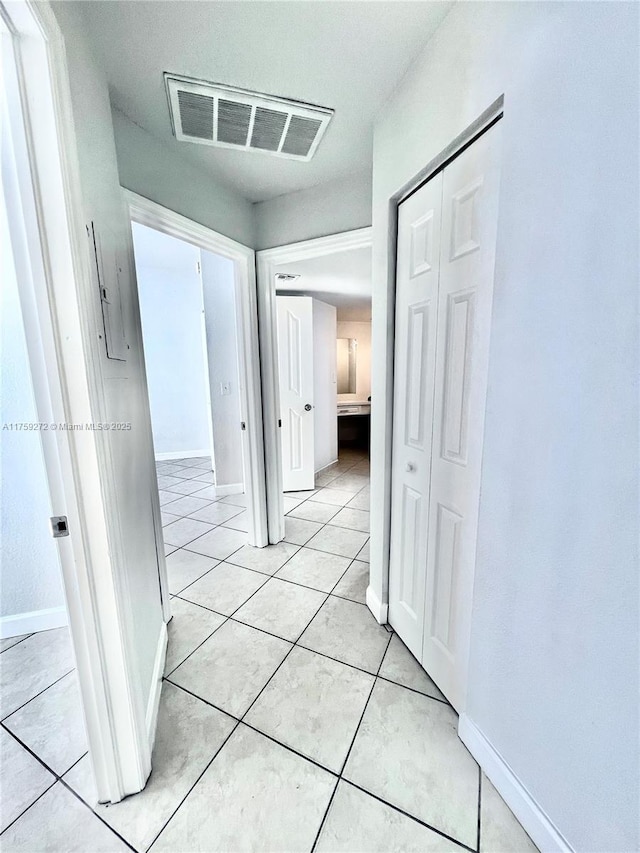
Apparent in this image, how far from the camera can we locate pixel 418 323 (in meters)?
1.42

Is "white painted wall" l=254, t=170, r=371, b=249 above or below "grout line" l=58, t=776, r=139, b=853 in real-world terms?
above

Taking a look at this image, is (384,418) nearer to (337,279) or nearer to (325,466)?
(337,279)

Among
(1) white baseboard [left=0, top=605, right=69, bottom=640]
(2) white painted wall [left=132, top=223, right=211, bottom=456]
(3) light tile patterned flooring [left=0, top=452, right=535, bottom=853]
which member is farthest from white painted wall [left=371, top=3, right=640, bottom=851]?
(2) white painted wall [left=132, top=223, right=211, bottom=456]

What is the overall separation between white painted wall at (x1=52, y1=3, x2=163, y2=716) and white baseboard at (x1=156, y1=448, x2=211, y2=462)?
388 cm

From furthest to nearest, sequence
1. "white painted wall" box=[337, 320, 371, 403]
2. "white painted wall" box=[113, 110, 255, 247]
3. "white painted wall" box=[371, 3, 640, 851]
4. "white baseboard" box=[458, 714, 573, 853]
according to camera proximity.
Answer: "white painted wall" box=[337, 320, 371, 403] < "white painted wall" box=[113, 110, 255, 247] < "white baseboard" box=[458, 714, 573, 853] < "white painted wall" box=[371, 3, 640, 851]

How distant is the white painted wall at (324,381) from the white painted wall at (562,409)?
3068mm

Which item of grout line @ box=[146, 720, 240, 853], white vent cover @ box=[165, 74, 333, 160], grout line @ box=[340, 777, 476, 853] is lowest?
grout line @ box=[146, 720, 240, 853]

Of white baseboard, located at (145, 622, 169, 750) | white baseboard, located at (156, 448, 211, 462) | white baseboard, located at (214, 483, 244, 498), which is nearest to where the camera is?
white baseboard, located at (145, 622, 169, 750)

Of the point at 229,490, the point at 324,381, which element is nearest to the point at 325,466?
the point at 324,381

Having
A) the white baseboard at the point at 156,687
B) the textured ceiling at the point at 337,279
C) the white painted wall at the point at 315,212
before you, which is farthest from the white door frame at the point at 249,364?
the white baseboard at the point at 156,687

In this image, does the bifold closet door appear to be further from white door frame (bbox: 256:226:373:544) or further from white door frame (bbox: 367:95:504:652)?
white door frame (bbox: 256:226:373:544)

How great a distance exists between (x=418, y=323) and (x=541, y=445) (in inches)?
29.2

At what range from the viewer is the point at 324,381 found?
4379mm

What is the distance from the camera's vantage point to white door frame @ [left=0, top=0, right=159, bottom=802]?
0.78 meters
